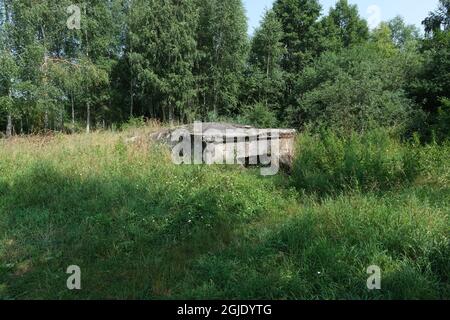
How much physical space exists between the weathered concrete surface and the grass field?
3.49 feet

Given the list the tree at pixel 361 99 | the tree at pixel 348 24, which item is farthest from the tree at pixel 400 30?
the tree at pixel 361 99

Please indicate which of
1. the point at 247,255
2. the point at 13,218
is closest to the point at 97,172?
the point at 13,218

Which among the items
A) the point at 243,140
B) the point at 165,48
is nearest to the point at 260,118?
the point at 165,48

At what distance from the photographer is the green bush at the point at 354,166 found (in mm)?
6148

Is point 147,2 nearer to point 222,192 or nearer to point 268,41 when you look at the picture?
point 268,41

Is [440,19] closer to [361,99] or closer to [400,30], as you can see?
[361,99]

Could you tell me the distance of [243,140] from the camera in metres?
9.56

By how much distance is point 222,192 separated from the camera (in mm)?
6035

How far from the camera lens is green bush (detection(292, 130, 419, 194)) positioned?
242 inches

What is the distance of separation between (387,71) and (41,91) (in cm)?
1704

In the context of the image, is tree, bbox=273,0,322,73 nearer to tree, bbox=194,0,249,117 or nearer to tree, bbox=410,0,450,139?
tree, bbox=194,0,249,117

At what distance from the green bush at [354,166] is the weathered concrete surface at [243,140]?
1.37 m

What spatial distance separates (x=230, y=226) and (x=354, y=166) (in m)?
2.74

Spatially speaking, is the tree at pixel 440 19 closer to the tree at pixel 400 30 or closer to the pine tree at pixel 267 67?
the pine tree at pixel 267 67
